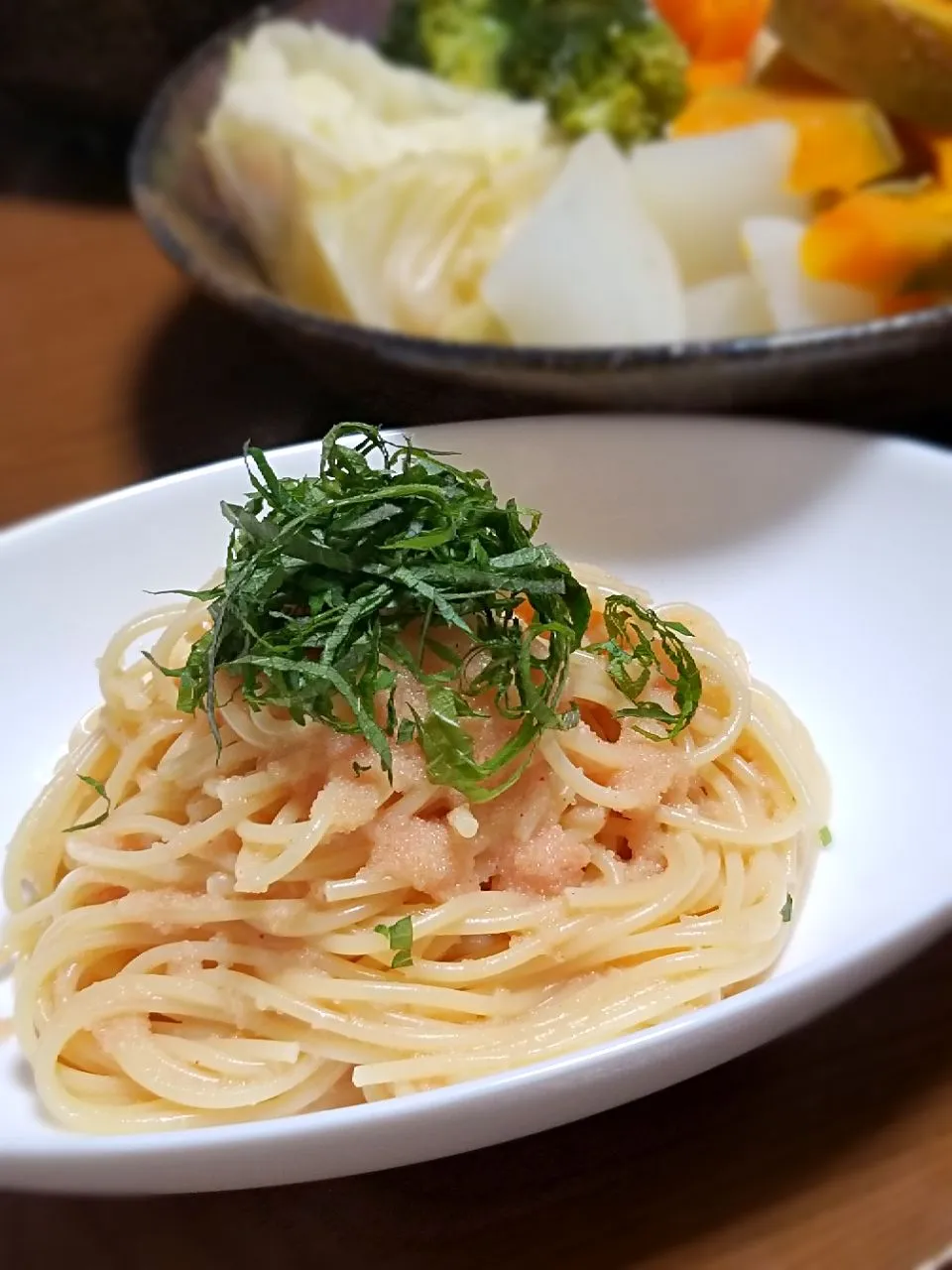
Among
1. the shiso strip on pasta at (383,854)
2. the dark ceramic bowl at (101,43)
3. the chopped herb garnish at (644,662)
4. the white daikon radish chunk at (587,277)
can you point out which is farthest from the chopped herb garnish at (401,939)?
the dark ceramic bowl at (101,43)

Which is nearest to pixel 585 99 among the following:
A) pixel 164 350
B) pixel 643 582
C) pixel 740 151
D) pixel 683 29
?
pixel 683 29

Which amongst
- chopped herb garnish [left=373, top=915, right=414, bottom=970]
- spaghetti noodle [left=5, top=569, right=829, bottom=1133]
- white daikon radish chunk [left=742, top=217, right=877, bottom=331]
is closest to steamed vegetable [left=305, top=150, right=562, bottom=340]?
white daikon radish chunk [left=742, top=217, right=877, bottom=331]

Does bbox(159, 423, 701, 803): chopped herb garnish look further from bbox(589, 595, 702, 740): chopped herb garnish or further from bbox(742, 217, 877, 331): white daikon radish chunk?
bbox(742, 217, 877, 331): white daikon radish chunk

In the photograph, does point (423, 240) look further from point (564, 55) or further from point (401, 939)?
point (401, 939)

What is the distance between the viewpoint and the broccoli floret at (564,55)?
2512 millimetres

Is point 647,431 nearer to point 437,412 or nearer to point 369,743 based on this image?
point 437,412

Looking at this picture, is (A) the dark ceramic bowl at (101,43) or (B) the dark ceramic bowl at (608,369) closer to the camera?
(B) the dark ceramic bowl at (608,369)

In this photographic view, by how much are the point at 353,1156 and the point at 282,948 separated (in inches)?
9.5

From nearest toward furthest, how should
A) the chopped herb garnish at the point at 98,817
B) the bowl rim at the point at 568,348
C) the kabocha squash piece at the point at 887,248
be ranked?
the chopped herb garnish at the point at 98,817
the bowl rim at the point at 568,348
the kabocha squash piece at the point at 887,248

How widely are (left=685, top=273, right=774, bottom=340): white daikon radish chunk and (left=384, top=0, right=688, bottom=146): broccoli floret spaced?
675 millimetres

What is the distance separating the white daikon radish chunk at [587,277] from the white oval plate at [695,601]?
41 centimetres

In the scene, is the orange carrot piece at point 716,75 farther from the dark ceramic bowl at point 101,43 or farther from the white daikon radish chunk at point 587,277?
the dark ceramic bowl at point 101,43

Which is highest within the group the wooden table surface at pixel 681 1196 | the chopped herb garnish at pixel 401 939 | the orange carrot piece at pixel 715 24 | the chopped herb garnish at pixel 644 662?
the orange carrot piece at pixel 715 24

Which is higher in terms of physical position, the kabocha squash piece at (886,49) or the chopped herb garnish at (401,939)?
the kabocha squash piece at (886,49)
